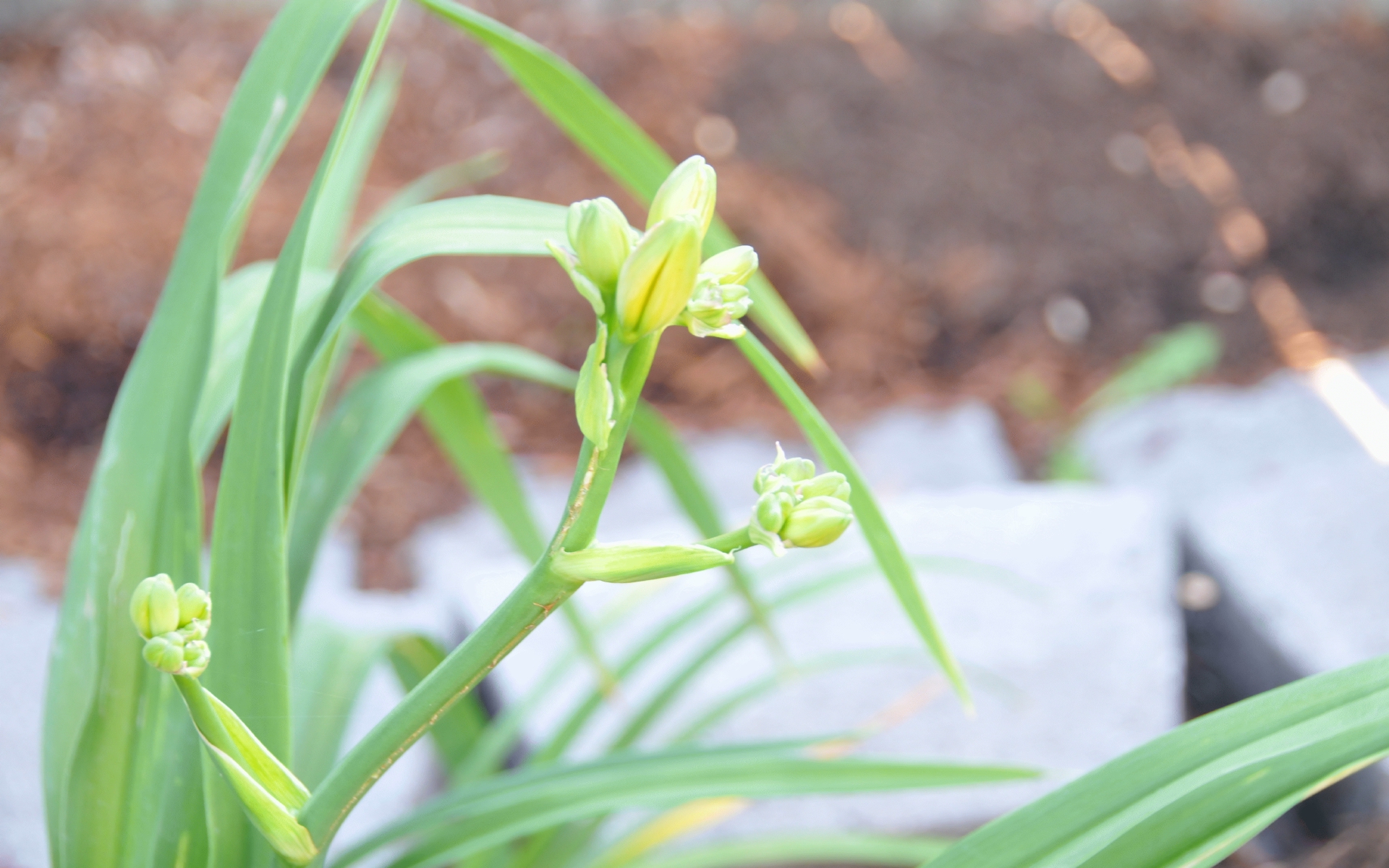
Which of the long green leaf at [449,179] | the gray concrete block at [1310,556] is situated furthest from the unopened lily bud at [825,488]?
the gray concrete block at [1310,556]

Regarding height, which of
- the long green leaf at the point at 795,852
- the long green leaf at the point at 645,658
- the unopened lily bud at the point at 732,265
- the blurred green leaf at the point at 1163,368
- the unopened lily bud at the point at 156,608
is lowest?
the unopened lily bud at the point at 156,608

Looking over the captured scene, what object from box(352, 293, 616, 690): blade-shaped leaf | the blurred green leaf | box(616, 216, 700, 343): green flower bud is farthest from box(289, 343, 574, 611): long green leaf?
the blurred green leaf

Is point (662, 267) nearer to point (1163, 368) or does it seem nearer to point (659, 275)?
point (659, 275)

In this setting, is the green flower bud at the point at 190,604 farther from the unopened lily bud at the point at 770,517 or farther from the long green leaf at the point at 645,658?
the long green leaf at the point at 645,658

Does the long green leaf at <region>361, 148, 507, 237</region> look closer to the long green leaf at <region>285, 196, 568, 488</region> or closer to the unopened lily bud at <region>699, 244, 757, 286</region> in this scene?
the long green leaf at <region>285, 196, 568, 488</region>

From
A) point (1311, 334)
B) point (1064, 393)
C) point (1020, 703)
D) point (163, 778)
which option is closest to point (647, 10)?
point (1064, 393)

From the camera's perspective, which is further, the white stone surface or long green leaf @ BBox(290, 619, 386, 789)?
the white stone surface
